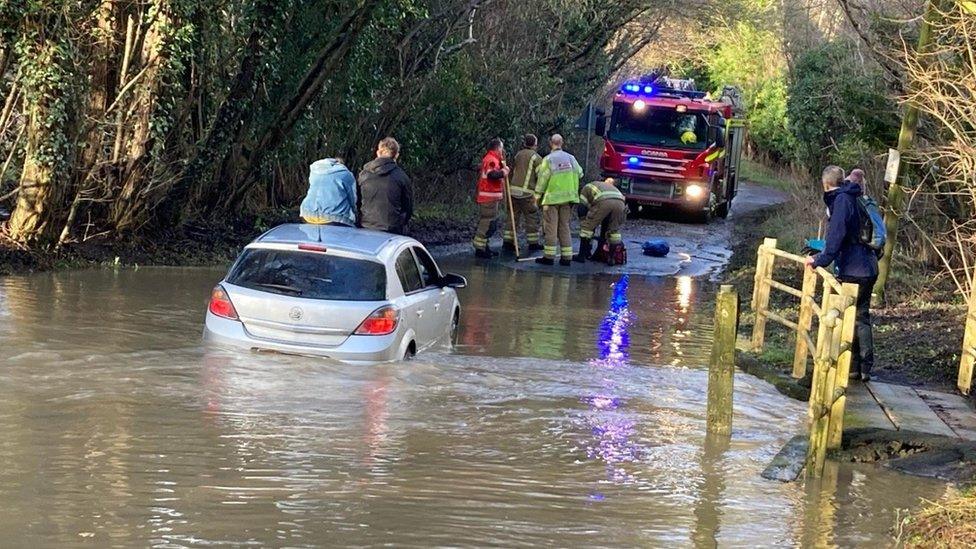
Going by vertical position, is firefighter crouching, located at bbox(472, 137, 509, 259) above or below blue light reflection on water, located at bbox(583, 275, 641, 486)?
above

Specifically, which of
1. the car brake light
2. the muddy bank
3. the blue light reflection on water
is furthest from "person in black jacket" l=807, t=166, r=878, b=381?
the car brake light

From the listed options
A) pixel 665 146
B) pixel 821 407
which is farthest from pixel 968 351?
pixel 665 146

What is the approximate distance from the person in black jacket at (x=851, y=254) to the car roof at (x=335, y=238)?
11.4ft

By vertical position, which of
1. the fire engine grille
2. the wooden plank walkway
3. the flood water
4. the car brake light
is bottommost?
the flood water

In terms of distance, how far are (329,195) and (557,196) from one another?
683cm

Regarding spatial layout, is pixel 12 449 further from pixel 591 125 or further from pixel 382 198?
pixel 591 125

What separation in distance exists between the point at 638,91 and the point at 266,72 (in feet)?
40.5

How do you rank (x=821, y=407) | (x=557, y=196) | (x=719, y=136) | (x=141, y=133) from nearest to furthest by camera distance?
(x=821, y=407) < (x=141, y=133) < (x=557, y=196) < (x=719, y=136)

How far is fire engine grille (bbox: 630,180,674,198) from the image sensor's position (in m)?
29.6

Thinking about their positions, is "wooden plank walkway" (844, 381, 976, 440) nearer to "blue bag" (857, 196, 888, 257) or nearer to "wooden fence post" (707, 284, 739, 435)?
"wooden fence post" (707, 284, 739, 435)

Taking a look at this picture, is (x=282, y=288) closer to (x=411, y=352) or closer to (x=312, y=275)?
(x=312, y=275)

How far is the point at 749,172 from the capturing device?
5012cm

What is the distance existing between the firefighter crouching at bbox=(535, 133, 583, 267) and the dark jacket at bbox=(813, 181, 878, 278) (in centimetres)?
874

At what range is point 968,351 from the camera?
1148 centimetres
